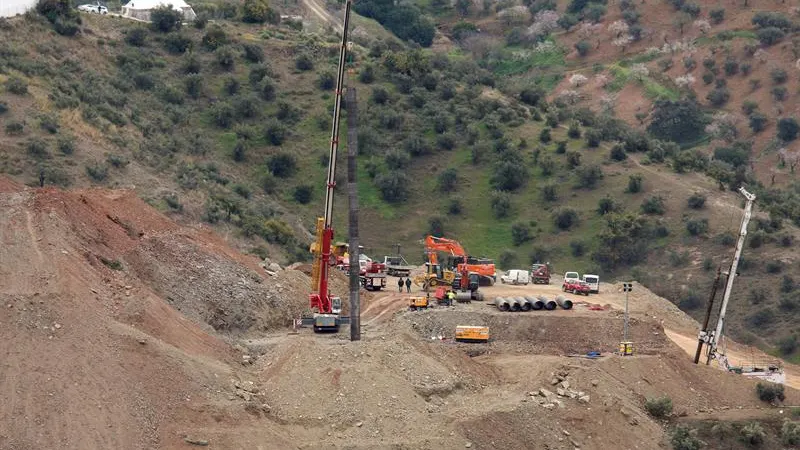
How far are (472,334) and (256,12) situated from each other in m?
62.0

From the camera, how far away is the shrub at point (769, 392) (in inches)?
2285

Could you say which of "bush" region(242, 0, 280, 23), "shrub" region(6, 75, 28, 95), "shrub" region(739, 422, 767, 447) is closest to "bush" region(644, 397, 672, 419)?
"shrub" region(739, 422, 767, 447)

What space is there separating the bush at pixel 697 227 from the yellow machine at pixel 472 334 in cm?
3138

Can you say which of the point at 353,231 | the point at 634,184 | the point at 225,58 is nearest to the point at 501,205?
the point at 634,184

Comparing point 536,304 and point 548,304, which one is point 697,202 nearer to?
point 548,304

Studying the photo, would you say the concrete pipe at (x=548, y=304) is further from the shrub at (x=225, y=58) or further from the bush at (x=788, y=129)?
the bush at (x=788, y=129)

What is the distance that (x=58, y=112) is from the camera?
262 feet

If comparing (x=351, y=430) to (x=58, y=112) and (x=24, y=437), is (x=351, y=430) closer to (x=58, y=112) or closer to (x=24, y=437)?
(x=24, y=437)

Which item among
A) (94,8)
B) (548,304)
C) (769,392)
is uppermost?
(94,8)

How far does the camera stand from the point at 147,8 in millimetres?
109500

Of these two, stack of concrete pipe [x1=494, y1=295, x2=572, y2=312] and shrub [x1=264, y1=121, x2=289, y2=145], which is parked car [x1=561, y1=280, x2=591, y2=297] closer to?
stack of concrete pipe [x1=494, y1=295, x2=572, y2=312]

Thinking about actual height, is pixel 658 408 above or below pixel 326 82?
below

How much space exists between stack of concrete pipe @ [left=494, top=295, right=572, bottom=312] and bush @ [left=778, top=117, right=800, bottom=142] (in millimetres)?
61721

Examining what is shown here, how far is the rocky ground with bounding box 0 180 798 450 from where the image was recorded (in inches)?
1644
